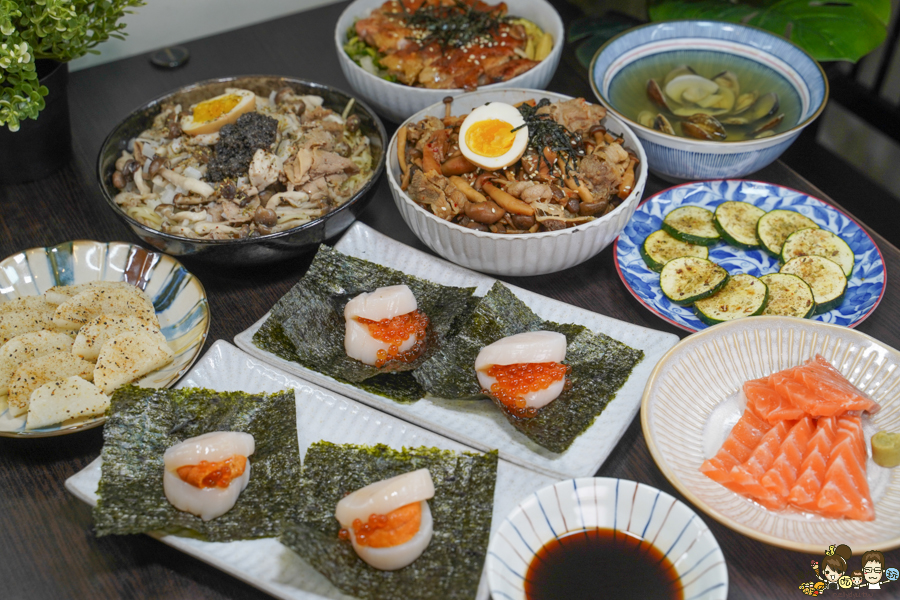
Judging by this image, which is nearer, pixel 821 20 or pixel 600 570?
pixel 600 570

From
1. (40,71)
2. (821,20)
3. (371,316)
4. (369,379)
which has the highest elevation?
(821,20)

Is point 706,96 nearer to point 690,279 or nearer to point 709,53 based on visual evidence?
point 709,53

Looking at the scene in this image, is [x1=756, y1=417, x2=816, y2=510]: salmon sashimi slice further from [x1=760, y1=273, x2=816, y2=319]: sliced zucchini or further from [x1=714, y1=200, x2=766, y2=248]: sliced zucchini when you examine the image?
[x1=714, y1=200, x2=766, y2=248]: sliced zucchini

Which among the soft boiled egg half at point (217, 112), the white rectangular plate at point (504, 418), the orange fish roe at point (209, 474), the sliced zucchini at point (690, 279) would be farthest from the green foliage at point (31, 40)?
the sliced zucchini at point (690, 279)

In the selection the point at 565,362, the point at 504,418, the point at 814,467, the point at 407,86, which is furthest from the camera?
the point at 407,86

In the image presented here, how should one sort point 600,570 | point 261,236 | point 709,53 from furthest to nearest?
point 709,53 → point 261,236 → point 600,570

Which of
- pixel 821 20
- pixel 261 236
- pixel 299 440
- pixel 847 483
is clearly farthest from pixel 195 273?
pixel 821 20

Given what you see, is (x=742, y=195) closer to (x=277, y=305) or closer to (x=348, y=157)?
(x=348, y=157)
